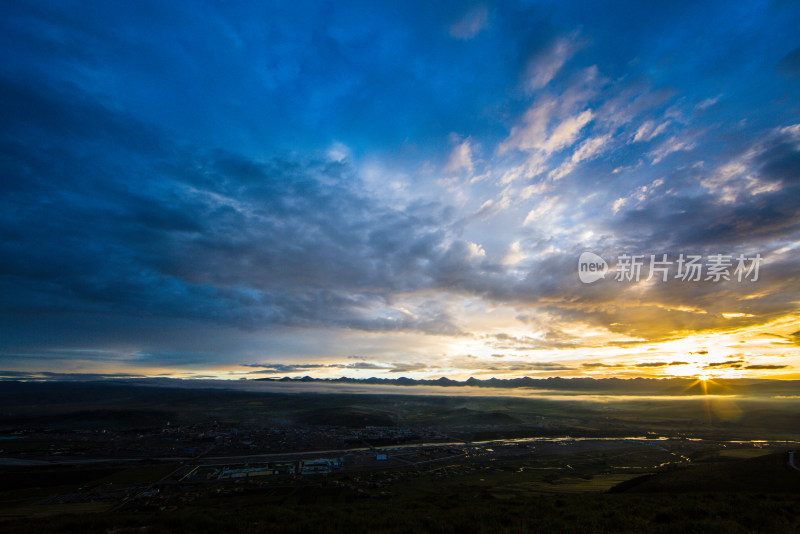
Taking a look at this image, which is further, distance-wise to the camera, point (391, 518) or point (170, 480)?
point (170, 480)

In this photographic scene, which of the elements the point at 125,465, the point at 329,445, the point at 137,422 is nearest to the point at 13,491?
the point at 125,465

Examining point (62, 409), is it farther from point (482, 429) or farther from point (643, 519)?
point (643, 519)

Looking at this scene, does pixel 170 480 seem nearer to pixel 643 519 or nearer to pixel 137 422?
pixel 643 519

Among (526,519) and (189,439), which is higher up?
(526,519)

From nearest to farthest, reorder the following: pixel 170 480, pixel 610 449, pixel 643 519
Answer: pixel 643 519
pixel 170 480
pixel 610 449

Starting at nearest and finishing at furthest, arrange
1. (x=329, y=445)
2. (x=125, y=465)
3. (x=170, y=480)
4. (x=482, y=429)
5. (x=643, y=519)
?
(x=643, y=519) → (x=170, y=480) → (x=125, y=465) → (x=329, y=445) → (x=482, y=429)

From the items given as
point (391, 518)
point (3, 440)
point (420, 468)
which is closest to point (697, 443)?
point (420, 468)

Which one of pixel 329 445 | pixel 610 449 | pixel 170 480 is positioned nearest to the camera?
pixel 170 480

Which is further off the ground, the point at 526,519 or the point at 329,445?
the point at 526,519

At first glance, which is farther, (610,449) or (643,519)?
(610,449)
